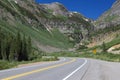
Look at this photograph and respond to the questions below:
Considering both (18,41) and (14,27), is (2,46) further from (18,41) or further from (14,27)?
(14,27)

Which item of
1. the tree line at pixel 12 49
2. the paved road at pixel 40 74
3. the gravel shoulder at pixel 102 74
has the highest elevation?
the tree line at pixel 12 49

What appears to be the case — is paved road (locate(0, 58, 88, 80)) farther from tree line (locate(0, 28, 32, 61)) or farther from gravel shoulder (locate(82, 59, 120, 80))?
tree line (locate(0, 28, 32, 61))

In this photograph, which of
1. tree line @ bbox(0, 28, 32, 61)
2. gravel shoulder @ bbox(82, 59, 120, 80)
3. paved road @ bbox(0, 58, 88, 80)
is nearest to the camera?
paved road @ bbox(0, 58, 88, 80)

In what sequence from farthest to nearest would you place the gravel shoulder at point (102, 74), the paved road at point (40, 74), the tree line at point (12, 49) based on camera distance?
the tree line at point (12, 49)
the gravel shoulder at point (102, 74)
the paved road at point (40, 74)

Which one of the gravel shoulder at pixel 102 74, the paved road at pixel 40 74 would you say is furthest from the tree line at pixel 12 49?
the paved road at pixel 40 74

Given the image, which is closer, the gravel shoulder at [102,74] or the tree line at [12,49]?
the gravel shoulder at [102,74]

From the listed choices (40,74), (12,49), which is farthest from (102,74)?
(12,49)

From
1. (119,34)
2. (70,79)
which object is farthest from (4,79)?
(119,34)

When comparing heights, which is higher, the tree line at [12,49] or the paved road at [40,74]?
the tree line at [12,49]

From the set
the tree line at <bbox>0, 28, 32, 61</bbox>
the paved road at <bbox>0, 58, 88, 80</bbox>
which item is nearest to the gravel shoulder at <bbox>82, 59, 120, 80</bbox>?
the paved road at <bbox>0, 58, 88, 80</bbox>

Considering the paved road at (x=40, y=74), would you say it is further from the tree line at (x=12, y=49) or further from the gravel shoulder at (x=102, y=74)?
the tree line at (x=12, y=49)

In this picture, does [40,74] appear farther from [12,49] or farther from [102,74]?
[12,49]

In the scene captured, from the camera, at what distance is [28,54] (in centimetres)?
11919

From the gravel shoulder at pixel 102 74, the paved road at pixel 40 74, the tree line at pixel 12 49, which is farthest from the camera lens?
the tree line at pixel 12 49
